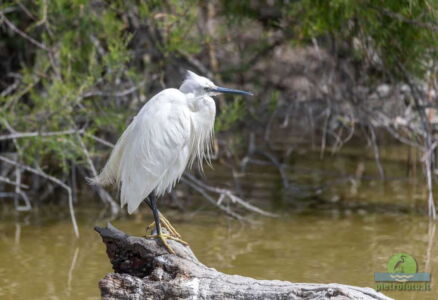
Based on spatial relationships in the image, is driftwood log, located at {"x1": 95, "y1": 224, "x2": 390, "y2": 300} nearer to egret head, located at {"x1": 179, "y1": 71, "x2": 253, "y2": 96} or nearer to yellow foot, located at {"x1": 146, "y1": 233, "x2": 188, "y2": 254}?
yellow foot, located at {"x1": 146, "y1": 233, "x2": 188, "y2": 254}

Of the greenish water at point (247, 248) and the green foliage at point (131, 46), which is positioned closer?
the greenish water at point (247, 248)

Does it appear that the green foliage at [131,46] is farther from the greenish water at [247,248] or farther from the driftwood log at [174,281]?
the driftwood log at [174,281]

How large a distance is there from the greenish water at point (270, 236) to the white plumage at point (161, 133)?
90 centimetres

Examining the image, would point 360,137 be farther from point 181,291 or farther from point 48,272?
point 181,291

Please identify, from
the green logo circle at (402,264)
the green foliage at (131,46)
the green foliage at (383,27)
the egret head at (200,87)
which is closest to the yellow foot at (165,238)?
the egret head at (200,87)

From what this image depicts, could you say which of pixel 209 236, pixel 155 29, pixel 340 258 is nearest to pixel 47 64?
pixel 155 29

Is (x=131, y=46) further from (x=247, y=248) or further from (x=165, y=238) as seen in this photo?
(x=165, y=238)

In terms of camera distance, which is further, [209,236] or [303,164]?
[303,164]

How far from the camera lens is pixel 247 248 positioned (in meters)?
6.00

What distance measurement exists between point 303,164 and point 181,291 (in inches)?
218

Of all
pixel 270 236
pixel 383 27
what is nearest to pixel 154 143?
pixel 270 236

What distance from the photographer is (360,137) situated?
10.1 m

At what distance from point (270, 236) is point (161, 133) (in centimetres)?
228

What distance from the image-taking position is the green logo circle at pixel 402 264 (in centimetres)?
525
